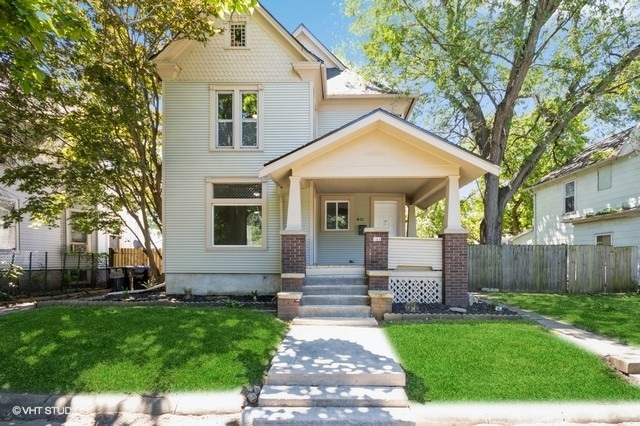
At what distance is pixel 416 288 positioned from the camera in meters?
8.98

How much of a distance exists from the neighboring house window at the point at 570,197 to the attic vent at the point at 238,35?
17.0 metres

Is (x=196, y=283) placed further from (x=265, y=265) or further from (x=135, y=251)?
(x=135, y=251)

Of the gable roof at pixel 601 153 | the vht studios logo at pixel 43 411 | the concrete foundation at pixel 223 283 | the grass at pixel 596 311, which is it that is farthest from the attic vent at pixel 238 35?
the gable roof at pixel 601 153

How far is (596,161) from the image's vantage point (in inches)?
666

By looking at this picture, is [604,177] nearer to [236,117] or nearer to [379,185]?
[379,185]

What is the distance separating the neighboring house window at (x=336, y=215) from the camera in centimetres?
1286

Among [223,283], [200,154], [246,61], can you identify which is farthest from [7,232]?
[246,61]

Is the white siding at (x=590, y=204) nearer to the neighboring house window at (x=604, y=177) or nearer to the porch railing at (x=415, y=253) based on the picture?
the neighboring house window at (x=604, y=177)

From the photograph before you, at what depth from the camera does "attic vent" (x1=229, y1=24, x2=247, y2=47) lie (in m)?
11.0

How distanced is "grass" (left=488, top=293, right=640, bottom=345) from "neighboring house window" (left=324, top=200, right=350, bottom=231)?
16.9 ft

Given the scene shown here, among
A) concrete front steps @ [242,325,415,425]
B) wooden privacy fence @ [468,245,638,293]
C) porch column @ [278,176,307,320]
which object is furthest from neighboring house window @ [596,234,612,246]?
concrete front steps @ [242,325,415,425]

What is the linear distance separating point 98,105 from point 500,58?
1349 cm

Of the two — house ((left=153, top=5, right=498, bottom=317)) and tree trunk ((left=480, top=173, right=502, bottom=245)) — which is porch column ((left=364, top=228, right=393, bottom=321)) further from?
tree trunk ((left=480, top=173, right=502, bottom=245))

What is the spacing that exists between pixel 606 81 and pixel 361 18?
9.59 m
